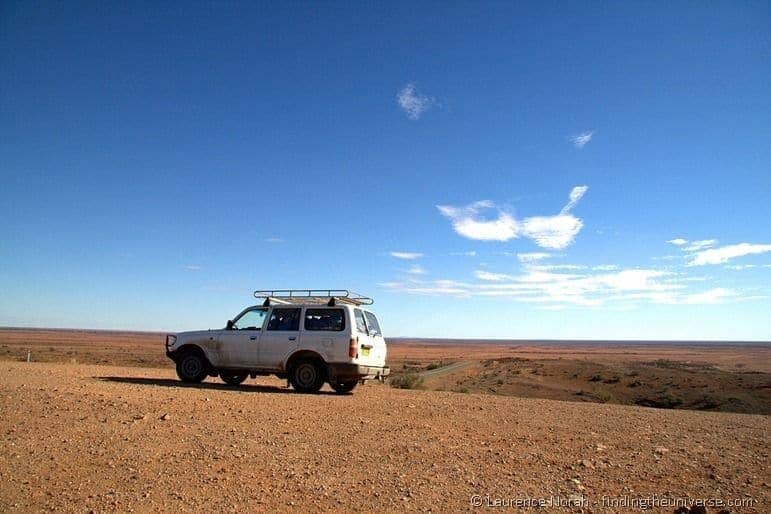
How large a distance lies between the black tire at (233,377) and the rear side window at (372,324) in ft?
10.5

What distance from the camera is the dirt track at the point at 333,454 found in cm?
507

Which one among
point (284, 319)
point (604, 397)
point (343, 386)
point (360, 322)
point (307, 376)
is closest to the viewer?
point (307, 376)

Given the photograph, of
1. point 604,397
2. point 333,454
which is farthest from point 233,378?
point 604,397

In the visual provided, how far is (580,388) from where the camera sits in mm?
23500

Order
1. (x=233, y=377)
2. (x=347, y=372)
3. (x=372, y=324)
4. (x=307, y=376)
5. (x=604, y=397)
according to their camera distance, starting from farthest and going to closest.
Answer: (x=604, y=397), (x=233, y=377), (x=372, y=324), (x=307, y=376), (x=347, y=372)

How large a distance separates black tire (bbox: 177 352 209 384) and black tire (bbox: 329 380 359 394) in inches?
131

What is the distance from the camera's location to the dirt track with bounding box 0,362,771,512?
5.07m

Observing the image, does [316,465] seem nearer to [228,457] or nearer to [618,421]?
[228,457]

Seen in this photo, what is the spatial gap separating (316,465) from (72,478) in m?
2.39

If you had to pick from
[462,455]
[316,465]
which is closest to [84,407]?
[316,465]

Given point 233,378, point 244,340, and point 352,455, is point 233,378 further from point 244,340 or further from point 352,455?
point 352,455

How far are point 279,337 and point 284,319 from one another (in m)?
0.45

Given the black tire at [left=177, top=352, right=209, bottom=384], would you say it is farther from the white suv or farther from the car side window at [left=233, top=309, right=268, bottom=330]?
the car side window at [left=233, top=309, right=268, bottom=330]

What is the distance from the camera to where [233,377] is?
14078 millimetres
